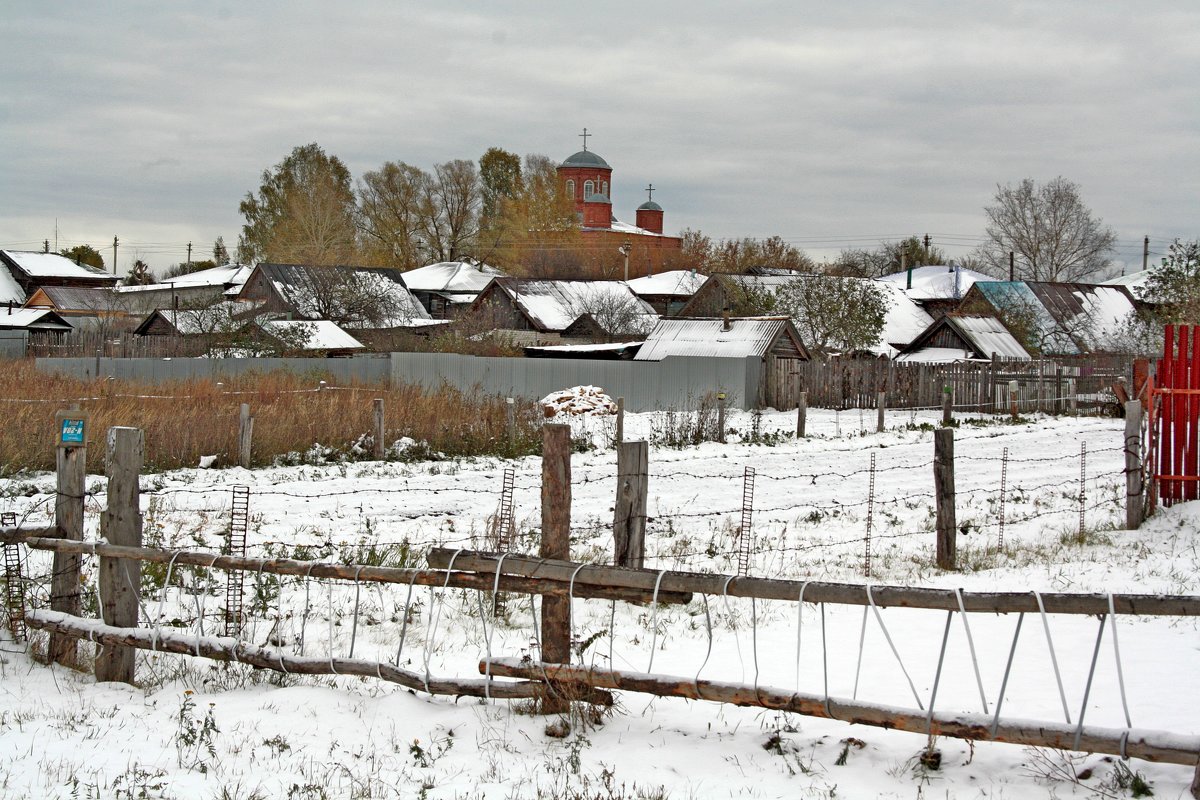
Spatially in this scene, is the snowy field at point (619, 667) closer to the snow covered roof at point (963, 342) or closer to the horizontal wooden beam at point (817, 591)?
the horizontal wooden beam at point (817, 591)

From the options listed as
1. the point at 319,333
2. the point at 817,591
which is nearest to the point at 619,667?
the point at 817,591

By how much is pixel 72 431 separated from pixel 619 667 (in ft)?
11.8

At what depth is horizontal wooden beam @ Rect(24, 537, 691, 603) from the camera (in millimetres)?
5781

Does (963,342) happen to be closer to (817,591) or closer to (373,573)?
(817,591)

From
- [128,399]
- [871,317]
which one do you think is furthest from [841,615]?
[871,317]

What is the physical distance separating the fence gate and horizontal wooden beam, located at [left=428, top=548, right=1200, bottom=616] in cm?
776

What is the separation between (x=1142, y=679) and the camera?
Result: 21.1ft

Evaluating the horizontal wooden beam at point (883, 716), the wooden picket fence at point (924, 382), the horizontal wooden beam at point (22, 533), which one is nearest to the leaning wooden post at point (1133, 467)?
the horizontal wooden beam at point (883, 716)

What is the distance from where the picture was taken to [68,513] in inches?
272

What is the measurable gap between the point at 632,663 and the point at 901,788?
234 cm

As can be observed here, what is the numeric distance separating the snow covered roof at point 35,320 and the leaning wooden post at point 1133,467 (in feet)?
178

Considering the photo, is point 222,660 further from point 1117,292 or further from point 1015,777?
point 1117,292

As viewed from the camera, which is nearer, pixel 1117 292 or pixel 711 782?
pixel 711 782

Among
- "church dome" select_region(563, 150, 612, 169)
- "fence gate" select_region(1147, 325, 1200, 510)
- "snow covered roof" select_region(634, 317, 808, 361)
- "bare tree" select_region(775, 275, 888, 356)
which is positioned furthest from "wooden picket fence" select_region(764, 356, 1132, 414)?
"church dome" select_region(563, 150, 612, 169)
